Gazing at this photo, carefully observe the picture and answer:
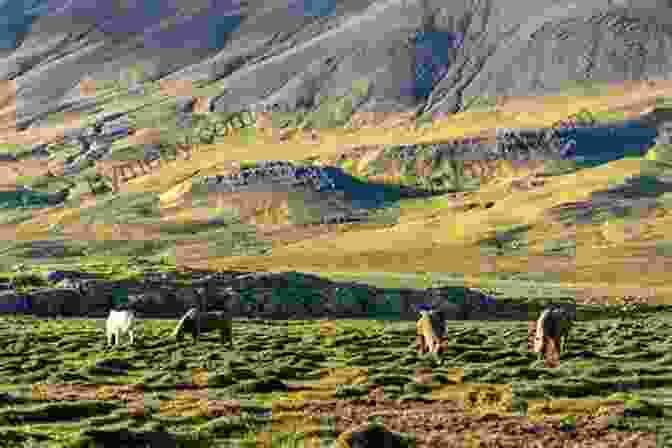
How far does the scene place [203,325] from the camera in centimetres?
4984

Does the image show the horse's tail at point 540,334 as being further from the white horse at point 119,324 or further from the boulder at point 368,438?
the white horse at point 119,324

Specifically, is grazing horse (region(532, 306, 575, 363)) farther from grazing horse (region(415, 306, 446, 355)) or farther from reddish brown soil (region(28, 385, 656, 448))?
reddish brown soil (region(28, 385, 656, 448))

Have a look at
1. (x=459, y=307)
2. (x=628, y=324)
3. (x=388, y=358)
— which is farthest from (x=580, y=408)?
(x=459, y=307)

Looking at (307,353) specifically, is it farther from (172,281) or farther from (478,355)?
(172,281)

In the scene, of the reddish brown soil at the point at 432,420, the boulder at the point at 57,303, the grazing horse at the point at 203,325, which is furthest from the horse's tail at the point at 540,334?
the boulder at the point at 57,303

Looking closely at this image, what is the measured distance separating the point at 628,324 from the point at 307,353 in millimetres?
30327

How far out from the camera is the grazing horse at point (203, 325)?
162ft

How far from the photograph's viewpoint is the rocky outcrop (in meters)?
80.4

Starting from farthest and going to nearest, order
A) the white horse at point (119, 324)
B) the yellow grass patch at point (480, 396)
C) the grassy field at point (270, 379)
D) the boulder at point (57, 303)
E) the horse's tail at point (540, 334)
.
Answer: the boulder at point (57, 303) → the white horse at point (119, 324) → the horse's tail at point (540, 334) → the yellow grass patch at point (480, 396) → the grassy field at point (270, 379)

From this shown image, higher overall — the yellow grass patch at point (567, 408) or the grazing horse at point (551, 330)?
the grazing horse at point (551, 330)

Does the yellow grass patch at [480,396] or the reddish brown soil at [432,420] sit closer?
the reddish brown soil at [432,420]

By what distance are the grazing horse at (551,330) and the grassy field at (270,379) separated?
80 cm

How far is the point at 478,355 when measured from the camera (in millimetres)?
42656

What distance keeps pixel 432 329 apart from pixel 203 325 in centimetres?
1272
